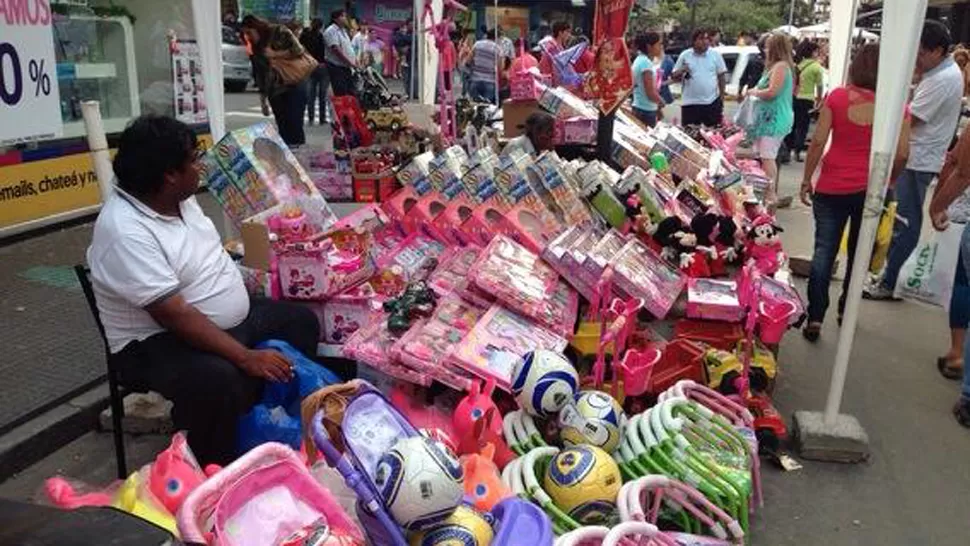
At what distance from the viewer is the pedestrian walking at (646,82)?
960 centimetres

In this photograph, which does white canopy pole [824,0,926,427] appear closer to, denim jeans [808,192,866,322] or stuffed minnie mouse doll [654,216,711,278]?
stuffed minnie mouse doll [654,216,711,278]

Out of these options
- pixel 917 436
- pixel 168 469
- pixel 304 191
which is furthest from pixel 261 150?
pixel 917 436

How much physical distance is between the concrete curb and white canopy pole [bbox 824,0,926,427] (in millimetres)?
3306

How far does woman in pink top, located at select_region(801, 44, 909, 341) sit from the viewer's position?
456 centimetres

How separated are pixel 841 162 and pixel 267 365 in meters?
3.48

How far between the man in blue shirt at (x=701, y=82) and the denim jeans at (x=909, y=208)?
4480 mm

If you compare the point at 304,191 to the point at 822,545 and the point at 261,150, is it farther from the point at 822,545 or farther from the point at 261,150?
the point at 822,545

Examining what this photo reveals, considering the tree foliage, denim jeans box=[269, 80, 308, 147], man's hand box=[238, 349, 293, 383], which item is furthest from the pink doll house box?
the tree foliage

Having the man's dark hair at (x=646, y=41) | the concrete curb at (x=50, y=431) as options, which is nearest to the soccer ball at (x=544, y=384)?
the concrete curb at (x=50, y=431)

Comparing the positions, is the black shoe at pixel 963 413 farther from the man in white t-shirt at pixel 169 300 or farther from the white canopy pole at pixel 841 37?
the white canopy pole at pixel 841 37

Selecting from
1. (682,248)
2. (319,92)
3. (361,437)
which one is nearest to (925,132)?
(682,248)

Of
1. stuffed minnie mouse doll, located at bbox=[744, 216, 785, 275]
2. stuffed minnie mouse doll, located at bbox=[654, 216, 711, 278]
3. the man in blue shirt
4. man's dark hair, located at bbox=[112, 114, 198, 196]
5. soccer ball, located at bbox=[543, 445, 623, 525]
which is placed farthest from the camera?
the man in blue shirt

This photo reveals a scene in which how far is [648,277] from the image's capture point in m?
3.96

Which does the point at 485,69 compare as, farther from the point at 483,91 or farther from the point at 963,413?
the point at 963,413
